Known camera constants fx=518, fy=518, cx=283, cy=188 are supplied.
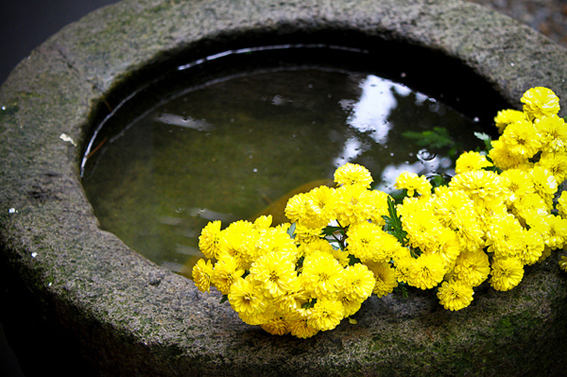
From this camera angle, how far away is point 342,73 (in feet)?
7.61

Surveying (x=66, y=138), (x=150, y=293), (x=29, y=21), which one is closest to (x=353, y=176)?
(x=150, y=293)

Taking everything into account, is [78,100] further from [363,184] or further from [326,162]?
[363,184]

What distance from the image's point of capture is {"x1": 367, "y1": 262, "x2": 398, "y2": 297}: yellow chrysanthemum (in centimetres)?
123

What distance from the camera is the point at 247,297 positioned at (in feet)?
3.67

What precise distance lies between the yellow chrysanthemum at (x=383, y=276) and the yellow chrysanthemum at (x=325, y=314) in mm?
155

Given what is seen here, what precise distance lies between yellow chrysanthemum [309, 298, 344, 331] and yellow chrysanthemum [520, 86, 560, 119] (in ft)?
2.61

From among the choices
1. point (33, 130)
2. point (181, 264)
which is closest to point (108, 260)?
point (181, 264)

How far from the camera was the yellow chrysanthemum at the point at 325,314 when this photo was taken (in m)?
1.11

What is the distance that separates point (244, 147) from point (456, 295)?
1.08 meters

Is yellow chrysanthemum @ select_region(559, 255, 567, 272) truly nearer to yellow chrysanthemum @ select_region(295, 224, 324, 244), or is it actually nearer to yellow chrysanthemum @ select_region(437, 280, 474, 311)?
yellow chrysanthemum @ select_region(437, 280, 474, 311)

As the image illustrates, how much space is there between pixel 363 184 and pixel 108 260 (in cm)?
75

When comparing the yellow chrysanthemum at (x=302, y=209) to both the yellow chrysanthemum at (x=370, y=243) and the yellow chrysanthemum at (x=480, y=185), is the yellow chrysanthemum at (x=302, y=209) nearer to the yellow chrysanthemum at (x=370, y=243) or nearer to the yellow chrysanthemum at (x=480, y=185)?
the yellow chrysanthemum at (x=370, y=243)

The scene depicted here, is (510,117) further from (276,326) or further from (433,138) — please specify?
(276,326)

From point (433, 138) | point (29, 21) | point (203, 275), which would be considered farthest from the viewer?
point (29, 21)
